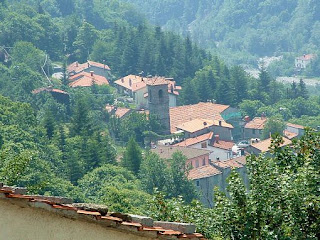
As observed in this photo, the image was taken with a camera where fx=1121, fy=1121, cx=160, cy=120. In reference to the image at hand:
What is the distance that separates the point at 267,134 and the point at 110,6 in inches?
Result: 3187

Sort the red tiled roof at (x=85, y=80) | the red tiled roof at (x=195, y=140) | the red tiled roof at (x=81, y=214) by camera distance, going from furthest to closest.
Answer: the red tiled roof at (x=85, y=80) < the red tiled roof at (x=195, y=140) < the red tiled roof at (x=81, y=214)

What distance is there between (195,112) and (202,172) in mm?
27977

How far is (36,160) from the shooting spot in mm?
62031

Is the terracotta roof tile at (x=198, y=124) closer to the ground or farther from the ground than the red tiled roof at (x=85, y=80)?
closer to the ground

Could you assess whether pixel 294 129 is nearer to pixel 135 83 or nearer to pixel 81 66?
pixel 135 83

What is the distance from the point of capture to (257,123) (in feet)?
351

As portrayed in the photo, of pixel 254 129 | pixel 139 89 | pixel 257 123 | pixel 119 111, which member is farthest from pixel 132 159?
pixel 139 89

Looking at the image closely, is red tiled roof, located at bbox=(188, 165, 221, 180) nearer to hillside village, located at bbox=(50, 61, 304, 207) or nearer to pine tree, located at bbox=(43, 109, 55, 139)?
hillside village, located at bbox=(50, 61, 304, 207)

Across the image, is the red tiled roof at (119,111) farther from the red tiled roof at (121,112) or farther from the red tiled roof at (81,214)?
the red tiled roof at (81,214)

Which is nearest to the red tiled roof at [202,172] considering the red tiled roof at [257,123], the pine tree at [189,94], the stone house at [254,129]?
the stone house at [254,129]

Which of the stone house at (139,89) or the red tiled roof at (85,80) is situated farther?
the red tiled roof at (85,80)

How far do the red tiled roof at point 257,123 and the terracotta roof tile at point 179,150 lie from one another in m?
19.6

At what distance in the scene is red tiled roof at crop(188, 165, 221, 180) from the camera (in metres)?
77.7

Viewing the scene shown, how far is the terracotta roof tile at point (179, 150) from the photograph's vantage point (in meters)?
83.0
